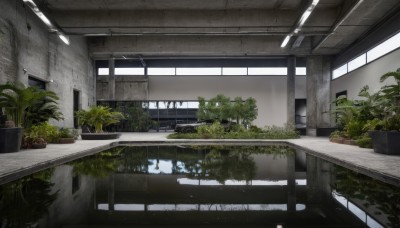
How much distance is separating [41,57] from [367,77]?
1492 cm

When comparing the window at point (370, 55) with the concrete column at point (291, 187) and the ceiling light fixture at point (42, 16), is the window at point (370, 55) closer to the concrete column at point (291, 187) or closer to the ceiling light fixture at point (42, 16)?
the concrete column at point (291, 187)

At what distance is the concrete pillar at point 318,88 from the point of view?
734 inches

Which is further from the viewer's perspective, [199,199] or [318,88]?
[318,88]

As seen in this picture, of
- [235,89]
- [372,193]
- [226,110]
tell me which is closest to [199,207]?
[372,193]

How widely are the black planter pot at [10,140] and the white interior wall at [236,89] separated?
1419 centimetres

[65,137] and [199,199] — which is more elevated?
[65,137]

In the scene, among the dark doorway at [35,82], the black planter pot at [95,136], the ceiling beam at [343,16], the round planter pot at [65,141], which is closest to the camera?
the ceiling beam at [343,16]

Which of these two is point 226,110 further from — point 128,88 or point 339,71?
point 128,88

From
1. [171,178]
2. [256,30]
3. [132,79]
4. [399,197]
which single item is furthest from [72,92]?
[399,197]

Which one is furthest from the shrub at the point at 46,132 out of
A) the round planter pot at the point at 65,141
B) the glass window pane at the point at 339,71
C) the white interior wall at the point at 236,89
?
the glass window pane at the point at 339,71

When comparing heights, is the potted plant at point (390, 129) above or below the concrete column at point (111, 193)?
above

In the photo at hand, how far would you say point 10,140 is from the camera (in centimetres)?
808

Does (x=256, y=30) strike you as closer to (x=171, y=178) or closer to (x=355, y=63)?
(x=355, y=63)

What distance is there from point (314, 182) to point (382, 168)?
59.6 inches
